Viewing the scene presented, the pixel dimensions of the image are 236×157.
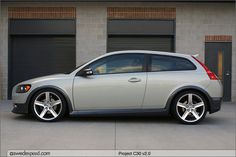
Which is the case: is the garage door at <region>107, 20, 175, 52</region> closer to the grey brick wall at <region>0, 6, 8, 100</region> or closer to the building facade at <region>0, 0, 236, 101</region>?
the building facade at <region>0, 0, 236, 101</region>

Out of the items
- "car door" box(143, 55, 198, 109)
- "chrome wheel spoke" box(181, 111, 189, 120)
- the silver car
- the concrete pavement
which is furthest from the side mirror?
"chrome wheel spoke" box(181, 111, 189, 120)

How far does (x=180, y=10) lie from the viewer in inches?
462

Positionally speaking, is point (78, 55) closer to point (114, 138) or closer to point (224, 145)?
point (114, 138)

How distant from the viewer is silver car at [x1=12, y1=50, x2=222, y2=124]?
23.1 ft

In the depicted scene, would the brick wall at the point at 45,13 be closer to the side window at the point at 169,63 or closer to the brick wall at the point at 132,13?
the brick wall at the point at 132,13

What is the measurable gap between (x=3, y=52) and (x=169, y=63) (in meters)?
6.83

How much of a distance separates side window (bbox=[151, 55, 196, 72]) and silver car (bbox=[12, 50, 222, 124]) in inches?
0.8

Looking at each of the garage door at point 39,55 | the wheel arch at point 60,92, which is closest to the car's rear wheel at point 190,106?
the wheel arch at point 60,92

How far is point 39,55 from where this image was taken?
11.9 m

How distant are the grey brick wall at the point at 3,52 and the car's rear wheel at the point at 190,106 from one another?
694 cm

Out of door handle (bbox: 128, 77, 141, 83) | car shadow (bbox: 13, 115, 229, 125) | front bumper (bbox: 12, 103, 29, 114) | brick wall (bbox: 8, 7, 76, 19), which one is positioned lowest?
car shadow (bbox: 13, 115, 229, 125)

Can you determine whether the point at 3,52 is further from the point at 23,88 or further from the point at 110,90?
the point at 110,90

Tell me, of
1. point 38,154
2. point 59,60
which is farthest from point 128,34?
point 38,154

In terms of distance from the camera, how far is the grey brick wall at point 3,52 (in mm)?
11680
